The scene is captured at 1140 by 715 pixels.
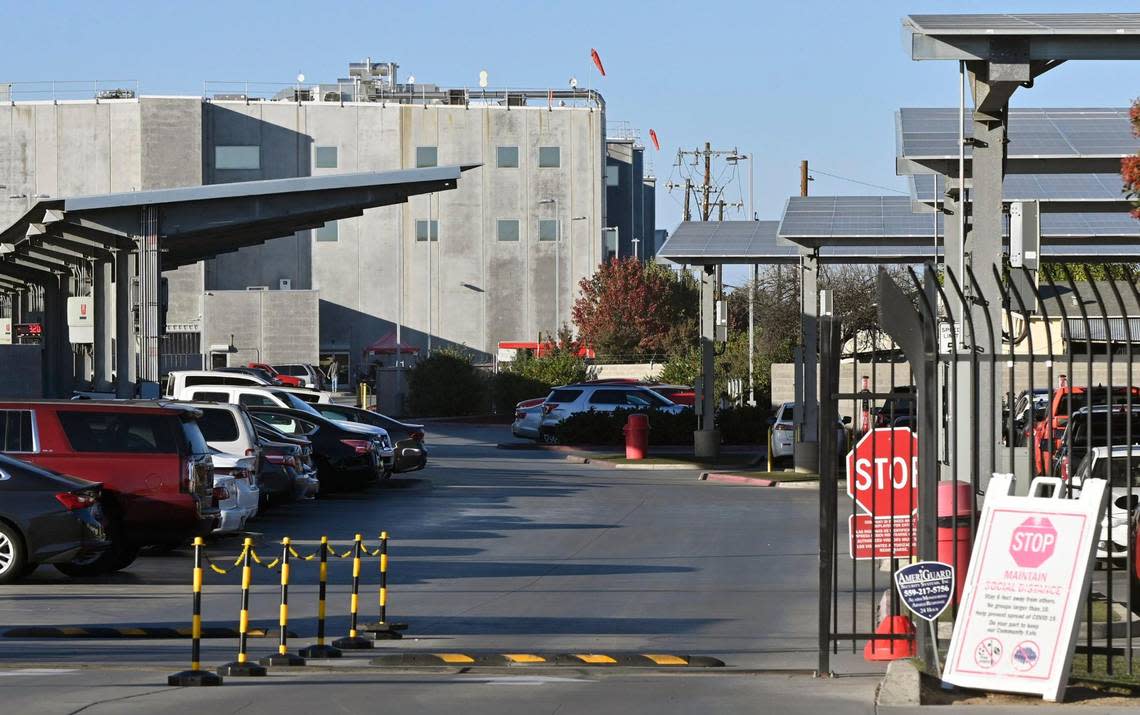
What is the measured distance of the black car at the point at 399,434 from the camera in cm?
3150

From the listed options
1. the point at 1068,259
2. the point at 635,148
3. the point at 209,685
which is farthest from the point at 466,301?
the point at 209,685

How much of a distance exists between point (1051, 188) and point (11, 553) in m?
19.2

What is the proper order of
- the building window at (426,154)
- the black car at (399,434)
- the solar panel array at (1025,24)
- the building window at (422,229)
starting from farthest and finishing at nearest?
the building window at (426,154), the building window at (422,229), the black car at (399,434), the solar panel array at (1025,24)

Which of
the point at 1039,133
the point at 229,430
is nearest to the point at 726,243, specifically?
the point at 1039,133

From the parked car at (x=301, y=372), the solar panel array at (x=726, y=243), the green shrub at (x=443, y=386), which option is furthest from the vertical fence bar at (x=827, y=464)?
the parked car at (x=301, y=372)

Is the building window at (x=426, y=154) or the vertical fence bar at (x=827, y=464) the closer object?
the vertical fence bar at (x=827, y=464)

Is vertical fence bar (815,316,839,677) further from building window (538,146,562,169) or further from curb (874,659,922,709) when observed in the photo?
building window (538,146,562,169)

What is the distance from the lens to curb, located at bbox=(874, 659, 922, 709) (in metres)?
9.30

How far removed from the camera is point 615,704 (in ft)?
31.4

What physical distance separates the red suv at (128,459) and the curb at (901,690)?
10.2m

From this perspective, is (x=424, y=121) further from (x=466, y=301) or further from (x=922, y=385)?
(x=922, y=385)

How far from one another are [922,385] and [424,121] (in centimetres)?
7986

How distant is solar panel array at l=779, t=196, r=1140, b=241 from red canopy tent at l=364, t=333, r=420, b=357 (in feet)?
162

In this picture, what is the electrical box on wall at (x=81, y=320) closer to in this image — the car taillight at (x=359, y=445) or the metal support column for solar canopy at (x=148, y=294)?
the metal support column for solar canopy at (x=148, y=294)
